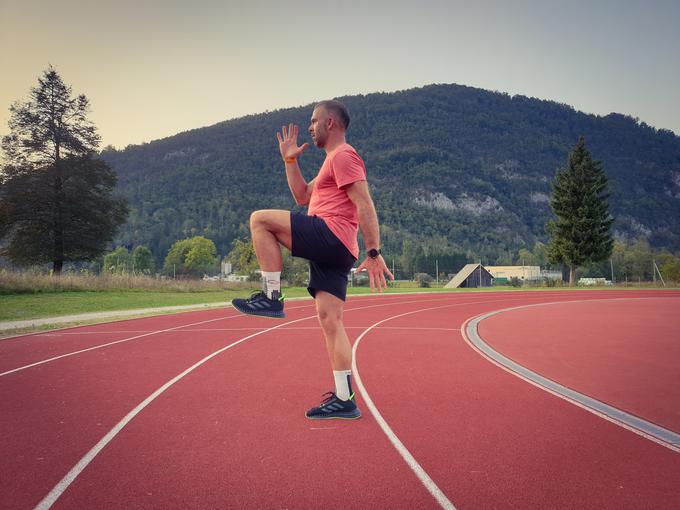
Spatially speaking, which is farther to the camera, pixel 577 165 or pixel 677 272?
pixel 677 272

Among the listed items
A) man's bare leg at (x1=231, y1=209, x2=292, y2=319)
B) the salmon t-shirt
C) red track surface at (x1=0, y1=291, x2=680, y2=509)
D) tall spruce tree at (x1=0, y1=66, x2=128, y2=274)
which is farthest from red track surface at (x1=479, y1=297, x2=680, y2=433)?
tall spruce tree at (x1=0, y1=66, x2=128, y2=274)

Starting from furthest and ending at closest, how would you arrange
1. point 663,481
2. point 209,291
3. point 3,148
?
point 209,291 < point 3,148 < point 663,481

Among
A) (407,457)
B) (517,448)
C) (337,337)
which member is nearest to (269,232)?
(337,337)

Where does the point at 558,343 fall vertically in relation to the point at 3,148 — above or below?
below

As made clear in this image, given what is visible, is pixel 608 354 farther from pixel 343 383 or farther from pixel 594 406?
pixel 343 383

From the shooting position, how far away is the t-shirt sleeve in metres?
3.13

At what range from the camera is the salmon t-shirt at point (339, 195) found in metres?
3.15

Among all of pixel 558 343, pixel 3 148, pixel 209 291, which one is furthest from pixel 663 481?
pixel 3 148

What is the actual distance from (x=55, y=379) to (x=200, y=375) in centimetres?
188

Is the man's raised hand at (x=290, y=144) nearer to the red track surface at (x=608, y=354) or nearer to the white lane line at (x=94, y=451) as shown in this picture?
the white lane line at (x=94, y=451)

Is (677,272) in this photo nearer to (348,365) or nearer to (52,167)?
(348,365)

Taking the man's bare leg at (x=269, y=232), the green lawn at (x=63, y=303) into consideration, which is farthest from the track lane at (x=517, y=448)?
the green lawn at (x=63, y=303)

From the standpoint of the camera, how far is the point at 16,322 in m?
11.2

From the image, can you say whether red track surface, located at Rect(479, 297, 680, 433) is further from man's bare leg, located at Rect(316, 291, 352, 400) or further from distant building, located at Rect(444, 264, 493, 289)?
distant building, located at Rect(444, 264, 493, 289)
